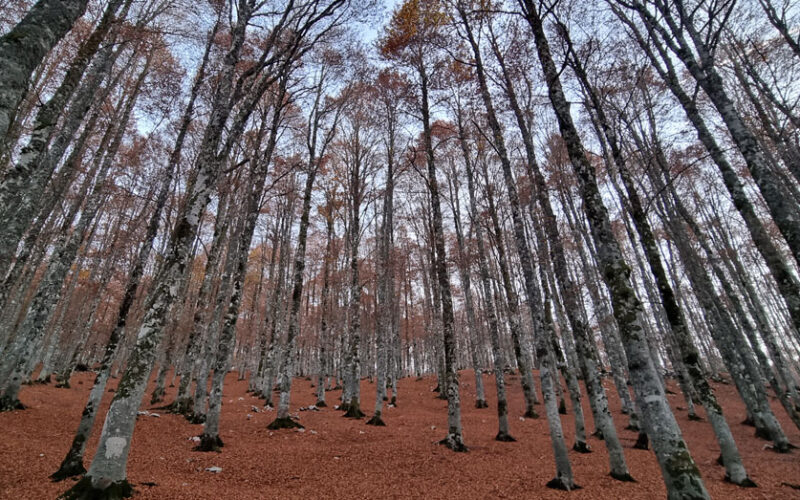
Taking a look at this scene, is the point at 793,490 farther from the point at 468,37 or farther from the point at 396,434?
the point at 468,37

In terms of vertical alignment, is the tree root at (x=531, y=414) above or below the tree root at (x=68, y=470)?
below

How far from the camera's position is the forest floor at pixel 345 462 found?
18.7ft

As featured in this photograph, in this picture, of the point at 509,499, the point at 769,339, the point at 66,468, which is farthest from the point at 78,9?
the point at 769,339

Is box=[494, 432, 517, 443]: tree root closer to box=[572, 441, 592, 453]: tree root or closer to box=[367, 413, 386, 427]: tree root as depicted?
box=[572, 441, 592, 453]: tree root

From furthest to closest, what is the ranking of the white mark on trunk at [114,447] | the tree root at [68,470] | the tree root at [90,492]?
1. the tree root at [68,470]
2. the white mark on trunk at [114,447]
3. the tree root at [90,492]

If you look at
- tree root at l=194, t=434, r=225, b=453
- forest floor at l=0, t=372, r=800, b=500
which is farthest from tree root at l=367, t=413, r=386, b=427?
tree root at l=194, t=434, r=225, b=453

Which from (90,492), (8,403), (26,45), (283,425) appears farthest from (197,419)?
(26,45)

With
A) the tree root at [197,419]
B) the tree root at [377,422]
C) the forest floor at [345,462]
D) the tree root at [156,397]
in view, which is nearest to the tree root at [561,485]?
the forest floor at [345,462]

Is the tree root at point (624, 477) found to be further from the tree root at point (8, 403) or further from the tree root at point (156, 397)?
the tree root at point (156, 397)

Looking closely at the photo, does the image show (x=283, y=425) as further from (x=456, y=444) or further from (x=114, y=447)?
(x=114, y=447)

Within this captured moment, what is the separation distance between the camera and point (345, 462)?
7.54 m

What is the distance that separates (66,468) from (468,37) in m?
13.5

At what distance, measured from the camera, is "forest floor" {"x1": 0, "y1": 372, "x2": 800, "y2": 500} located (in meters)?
5.70

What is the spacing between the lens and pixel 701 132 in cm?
771
